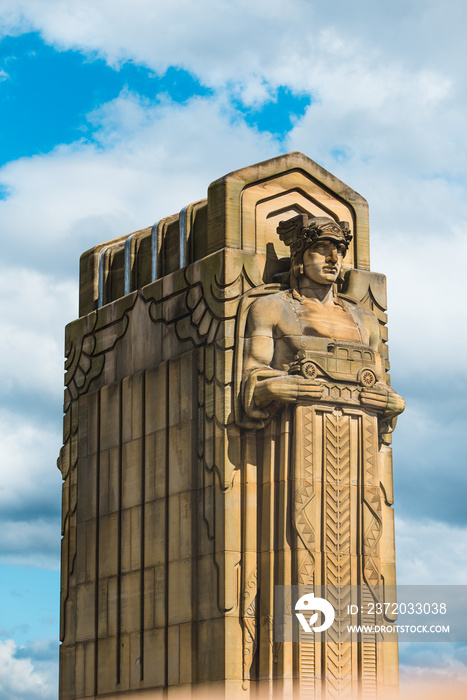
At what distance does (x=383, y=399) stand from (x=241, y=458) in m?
2.95

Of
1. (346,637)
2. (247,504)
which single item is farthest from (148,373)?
(346,637)

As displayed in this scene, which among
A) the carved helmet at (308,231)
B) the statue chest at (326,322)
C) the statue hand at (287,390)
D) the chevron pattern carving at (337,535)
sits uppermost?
the carved helmet at (308,231)

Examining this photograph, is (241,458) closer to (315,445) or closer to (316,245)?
(315,445)

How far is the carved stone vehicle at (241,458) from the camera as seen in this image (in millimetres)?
28578

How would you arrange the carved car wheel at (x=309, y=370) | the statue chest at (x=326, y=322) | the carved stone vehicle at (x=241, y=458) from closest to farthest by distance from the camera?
the carved stone vehicle at (x=241, y=458)
the carved car wheel at (x=309, y=370)
the statue chest at (x=326, y=322)

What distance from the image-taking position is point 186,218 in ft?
106

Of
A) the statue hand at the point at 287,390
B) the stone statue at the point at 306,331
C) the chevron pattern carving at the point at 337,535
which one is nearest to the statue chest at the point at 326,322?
the stone statue at the point at 306,331

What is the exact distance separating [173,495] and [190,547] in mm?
1292

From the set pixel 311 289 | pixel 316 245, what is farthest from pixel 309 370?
pixel 316 245

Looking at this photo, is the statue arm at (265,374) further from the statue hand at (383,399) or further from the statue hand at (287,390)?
the statue hand at (383,399)

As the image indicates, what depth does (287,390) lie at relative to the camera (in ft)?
93.9

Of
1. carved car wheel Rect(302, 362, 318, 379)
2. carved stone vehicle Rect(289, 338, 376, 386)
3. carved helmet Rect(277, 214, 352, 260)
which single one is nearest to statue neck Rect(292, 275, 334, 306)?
carved helmet Rect(277, 214, 352, 260)

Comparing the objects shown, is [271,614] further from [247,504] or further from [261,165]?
[261,165]

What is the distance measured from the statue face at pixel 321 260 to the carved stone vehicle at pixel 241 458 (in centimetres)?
4
